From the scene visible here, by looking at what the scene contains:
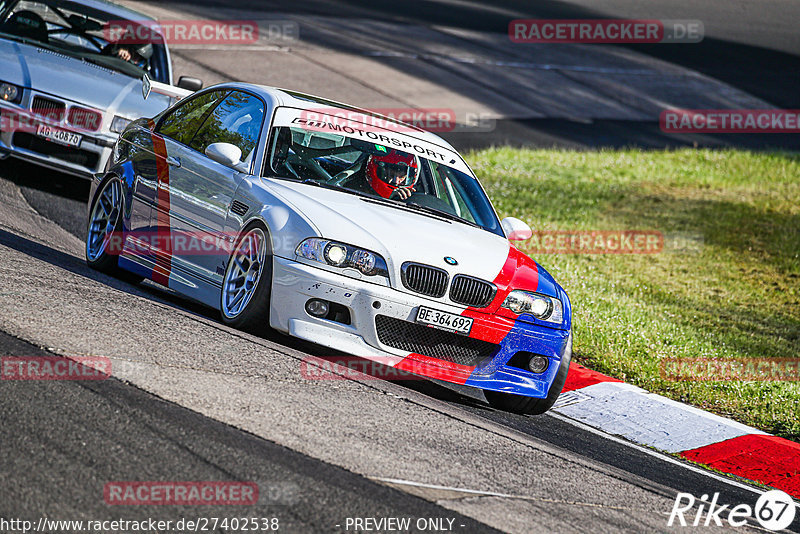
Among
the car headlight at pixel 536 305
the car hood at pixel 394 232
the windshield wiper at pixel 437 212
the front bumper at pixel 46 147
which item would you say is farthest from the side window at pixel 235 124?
the front bumper at pixel 46 147

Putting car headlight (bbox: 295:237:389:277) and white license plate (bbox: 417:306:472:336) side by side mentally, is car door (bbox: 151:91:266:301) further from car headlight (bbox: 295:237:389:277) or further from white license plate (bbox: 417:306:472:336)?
white license plate (bbox: 417:306:472:336)

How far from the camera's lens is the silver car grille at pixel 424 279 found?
21.5 ft

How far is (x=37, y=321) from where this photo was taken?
6062 millimetres

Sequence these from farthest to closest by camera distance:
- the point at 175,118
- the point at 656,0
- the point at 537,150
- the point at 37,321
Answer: the point at 656,0
the point at 537,150
the point at 175,118
the point at 37,321

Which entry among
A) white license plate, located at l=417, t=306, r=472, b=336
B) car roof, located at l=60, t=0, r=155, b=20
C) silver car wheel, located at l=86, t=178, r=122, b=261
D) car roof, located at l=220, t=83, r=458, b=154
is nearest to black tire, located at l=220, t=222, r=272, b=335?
white license plate, located at l=417, t=306, r=472, b=336

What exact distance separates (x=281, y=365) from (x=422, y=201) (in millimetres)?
1896

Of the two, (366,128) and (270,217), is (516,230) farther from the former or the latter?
(270,217)

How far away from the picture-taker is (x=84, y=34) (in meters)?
11.8

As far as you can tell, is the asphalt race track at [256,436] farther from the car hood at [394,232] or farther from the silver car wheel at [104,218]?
the car hood at [394,232]

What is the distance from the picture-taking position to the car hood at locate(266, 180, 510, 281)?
6578mm

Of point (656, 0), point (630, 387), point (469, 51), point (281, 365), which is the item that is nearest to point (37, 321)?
point (281, 365)

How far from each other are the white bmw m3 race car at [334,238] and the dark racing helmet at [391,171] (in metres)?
0.01

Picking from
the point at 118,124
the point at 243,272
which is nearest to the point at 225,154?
the point at 243,272

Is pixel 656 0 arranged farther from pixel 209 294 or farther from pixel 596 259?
pixel 209 294
